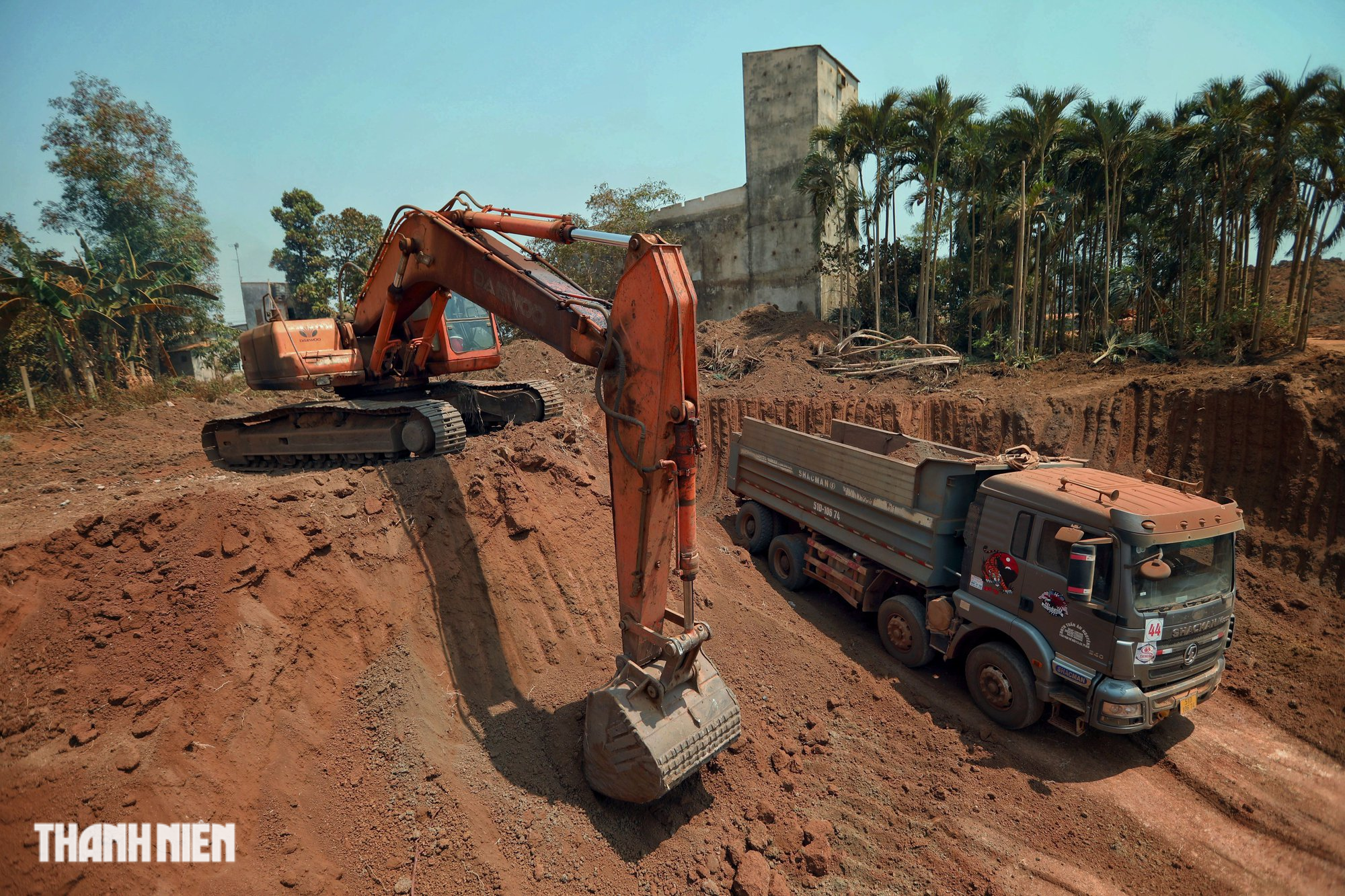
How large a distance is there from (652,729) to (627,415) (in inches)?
85.2

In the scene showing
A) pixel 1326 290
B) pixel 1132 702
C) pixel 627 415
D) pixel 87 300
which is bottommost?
pixel 1132 702

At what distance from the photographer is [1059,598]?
5.45 meters

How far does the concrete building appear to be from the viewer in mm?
22062

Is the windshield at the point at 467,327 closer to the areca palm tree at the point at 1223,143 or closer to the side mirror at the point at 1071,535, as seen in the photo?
the side mirror at the point at 1071,535

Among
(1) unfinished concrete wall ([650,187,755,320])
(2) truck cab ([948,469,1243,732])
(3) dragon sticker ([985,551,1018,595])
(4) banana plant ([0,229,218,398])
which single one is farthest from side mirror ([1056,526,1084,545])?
(4) banana plant ([0,229,218,398])

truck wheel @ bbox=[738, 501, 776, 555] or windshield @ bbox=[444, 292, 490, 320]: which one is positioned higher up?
windshield @ bbox=[444, 292, 490, 320]

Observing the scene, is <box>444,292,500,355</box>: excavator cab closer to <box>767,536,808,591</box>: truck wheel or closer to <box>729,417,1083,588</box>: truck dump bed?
<box>729,417,1083,588</box>: truck dump bed

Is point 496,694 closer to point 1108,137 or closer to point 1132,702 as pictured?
point 1132,702

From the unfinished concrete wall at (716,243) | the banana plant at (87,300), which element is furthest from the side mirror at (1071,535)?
the banana plant at (87,300)

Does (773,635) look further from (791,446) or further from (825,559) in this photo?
(791,446)

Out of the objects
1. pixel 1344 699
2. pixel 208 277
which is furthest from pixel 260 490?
pixel 208 277

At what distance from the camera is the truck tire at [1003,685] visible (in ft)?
18.9

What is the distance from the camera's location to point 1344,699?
6402mm

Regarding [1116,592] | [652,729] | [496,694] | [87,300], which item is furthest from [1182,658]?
[87,300]
